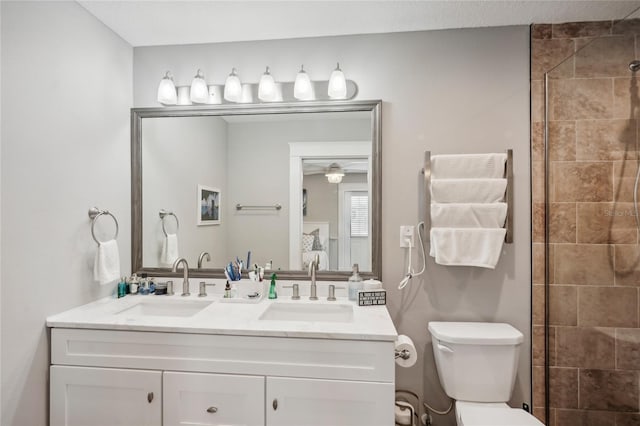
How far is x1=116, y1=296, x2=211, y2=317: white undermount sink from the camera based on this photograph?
72.6 inches

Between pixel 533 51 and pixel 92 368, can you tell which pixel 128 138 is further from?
pixel 533 51

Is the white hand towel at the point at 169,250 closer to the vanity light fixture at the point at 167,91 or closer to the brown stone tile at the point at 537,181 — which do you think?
the vanity light fixture at the point at 167,91

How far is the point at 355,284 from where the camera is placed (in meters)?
1.80

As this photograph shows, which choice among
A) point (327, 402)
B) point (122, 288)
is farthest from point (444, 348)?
point (122, 288)

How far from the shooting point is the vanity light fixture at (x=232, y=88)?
1.90 meters

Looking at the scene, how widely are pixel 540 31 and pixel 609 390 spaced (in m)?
1.77

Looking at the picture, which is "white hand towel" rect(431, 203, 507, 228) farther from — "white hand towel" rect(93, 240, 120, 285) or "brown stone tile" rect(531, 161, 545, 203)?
"white hand towel" rect(93, 240, 120, 285)

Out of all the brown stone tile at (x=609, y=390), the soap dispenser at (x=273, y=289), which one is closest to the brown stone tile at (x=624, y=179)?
the brown stone tile at (x=609, y=390)

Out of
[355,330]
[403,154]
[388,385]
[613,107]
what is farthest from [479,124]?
[388,385]

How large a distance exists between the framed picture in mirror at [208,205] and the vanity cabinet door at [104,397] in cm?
84

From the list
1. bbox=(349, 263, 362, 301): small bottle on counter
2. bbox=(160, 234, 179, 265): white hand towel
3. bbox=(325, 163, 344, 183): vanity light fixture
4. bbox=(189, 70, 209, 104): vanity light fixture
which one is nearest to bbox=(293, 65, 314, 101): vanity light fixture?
bbox=(325, 163, 344, 183): vanity light fixture

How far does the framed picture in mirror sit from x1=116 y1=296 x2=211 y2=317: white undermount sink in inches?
17.9

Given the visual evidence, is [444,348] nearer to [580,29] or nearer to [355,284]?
[355,284]

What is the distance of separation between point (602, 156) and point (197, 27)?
6.78ft
